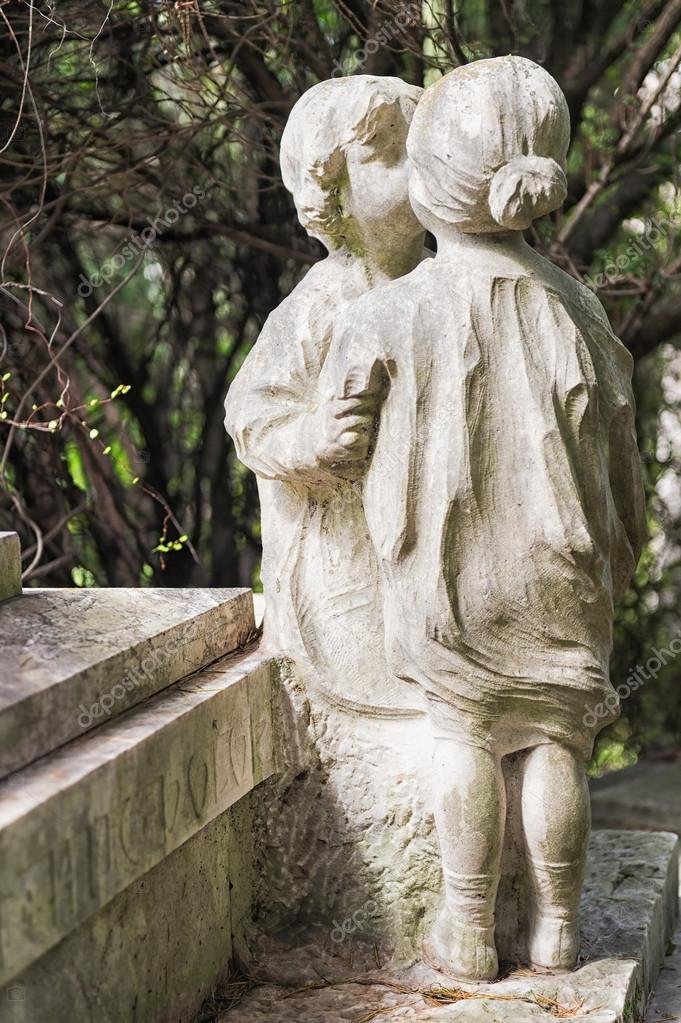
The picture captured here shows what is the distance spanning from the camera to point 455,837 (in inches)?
99.3

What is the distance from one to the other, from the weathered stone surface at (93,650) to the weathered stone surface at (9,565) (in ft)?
0.13

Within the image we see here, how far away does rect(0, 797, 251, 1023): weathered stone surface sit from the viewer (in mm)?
2123

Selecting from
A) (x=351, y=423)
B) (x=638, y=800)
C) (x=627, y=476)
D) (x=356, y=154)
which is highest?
(x=356, y=154)

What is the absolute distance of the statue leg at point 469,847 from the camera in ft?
8.21

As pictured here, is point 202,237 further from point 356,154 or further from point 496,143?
point 496,143

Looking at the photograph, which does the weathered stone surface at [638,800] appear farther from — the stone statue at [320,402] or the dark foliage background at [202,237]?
the stone statue at [320,402]

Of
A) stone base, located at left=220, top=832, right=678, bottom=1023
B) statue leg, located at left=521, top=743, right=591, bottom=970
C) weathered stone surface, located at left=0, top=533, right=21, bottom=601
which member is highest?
weathered stone surface, located at left=0, top=533, right=21, bottom=601

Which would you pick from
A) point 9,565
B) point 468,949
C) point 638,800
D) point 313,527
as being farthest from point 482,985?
point 638,800

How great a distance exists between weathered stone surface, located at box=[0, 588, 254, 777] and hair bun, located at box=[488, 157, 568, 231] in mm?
1046

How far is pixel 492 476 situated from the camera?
2377 millimetres

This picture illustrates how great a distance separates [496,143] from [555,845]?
1329 millimetres

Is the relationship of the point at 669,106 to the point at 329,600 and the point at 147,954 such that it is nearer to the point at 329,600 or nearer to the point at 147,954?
the point at 329,600

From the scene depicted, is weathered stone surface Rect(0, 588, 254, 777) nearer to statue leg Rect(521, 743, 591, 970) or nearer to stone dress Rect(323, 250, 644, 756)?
stone dress Rect(323, 250, 644, 756)

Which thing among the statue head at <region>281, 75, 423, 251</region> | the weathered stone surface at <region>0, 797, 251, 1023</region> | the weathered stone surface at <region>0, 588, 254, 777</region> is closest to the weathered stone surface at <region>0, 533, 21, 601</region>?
the weathered stone surface at <region>0, 588, 254, 777</region>
